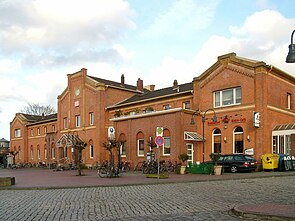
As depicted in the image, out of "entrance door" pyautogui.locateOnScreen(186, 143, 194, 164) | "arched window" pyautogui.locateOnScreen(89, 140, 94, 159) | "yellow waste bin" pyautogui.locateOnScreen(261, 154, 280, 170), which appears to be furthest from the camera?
"arched window" pyautogui.locateOnScreen(89, 140, 94, 159)

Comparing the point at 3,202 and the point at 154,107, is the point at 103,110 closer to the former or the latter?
the point at 154,107

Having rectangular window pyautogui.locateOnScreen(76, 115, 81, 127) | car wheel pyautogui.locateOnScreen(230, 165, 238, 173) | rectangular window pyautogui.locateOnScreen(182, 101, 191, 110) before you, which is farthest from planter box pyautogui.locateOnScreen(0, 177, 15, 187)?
rectangular window pyautogui.locateOnScreen(76, 115, 81, 127)

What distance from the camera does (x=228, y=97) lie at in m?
34.7

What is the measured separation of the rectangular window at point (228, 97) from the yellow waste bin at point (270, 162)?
611 cm

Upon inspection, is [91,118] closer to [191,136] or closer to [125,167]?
[125,167]

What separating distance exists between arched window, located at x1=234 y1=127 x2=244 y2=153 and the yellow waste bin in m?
3.28

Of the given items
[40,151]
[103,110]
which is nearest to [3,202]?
[103,110]

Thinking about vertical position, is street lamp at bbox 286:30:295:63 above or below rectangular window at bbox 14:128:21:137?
above

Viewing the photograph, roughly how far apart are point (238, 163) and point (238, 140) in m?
4.81

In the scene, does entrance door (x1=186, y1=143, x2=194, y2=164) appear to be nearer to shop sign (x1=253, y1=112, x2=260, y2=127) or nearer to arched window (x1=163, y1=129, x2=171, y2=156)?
arched window (x1=163, y1=129, x2=171, y2=156)

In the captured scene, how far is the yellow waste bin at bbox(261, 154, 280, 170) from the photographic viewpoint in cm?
2922

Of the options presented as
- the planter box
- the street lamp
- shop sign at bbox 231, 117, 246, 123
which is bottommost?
the planter box

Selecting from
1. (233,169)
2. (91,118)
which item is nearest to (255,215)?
(233,169)

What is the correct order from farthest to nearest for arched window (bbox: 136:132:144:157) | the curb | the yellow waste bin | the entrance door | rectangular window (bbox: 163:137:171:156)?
1. arched window (bbox: 136:132:144:157)
2. rectangular window (bbox: 163:137:171:156)
3. the entrance door
4. the yellow waste bin
5. the curb
